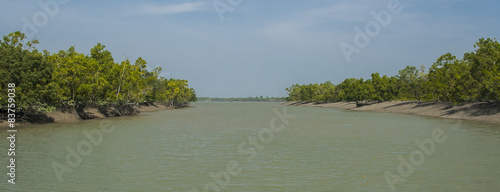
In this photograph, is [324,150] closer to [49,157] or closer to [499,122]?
[49,157]

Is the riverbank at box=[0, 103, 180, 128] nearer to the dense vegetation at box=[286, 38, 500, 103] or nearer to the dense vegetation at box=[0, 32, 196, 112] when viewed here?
the dense vegetation at box=[0, 32, 196, 112]

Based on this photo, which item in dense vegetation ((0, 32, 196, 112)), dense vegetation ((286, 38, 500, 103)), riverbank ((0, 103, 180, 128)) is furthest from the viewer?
dense vegetation ((286, 38, 500, 103))

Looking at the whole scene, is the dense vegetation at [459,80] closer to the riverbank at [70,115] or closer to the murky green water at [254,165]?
the murky green water at [254,165]

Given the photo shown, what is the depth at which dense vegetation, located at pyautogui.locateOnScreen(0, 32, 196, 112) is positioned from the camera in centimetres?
4488

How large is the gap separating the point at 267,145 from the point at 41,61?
36.1m

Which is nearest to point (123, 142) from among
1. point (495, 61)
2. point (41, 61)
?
point (41, 61)

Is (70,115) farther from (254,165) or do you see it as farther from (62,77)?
(254,165)

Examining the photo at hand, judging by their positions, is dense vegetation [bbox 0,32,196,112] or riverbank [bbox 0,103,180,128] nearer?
dense vegetation [bbox 0,32,196,112]

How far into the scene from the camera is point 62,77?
2237 inches

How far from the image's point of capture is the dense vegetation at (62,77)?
44.9 metres

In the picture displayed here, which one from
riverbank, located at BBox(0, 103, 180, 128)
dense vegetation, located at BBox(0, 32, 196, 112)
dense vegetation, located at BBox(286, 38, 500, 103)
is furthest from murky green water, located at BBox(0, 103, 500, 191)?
dense vegetation, located at BBox(286, 38, 500, 103)

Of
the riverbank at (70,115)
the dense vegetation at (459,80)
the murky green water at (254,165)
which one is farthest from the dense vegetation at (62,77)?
the dense vegetation at (459,80)

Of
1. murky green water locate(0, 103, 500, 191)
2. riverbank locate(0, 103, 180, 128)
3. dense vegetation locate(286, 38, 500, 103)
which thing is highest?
dense vegetation locate(286, 38, 500, 103)

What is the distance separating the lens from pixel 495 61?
6412 cm
